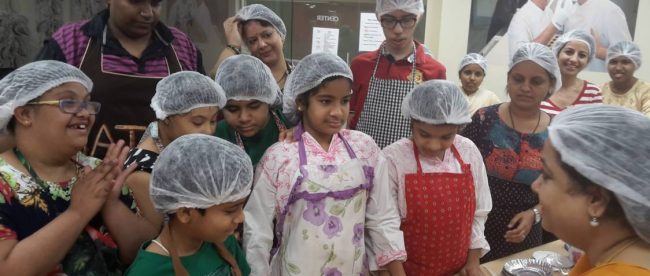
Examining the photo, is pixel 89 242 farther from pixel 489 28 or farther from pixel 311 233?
pixel 489 28

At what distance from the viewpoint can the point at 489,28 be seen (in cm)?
465

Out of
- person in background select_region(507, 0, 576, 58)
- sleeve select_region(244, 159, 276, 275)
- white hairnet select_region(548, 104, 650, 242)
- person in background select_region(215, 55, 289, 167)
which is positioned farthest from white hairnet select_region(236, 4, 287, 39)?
person in background select_region(507, 0, 576, 58)

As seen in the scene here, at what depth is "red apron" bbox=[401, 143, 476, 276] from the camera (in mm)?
1805

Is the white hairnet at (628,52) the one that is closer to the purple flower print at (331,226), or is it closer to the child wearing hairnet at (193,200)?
the purple flower print at (331,226)

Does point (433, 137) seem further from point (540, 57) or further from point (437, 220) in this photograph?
point (540, 57)

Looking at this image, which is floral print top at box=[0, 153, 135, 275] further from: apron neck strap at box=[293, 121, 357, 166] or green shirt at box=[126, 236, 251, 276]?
apron neck strap at box=[293, 121, 357, 166]

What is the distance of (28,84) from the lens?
1.26 m

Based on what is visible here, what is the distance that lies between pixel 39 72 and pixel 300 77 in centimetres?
81

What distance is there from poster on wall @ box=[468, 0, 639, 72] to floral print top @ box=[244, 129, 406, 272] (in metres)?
3.06

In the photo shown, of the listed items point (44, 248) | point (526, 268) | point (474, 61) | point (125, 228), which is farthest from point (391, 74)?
point (474, 61)

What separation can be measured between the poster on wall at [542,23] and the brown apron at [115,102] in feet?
11.3

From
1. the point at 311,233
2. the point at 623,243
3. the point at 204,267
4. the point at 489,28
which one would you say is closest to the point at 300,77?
the point at 311,233

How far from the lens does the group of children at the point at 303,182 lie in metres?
1.28

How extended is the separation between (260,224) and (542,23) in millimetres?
3914
